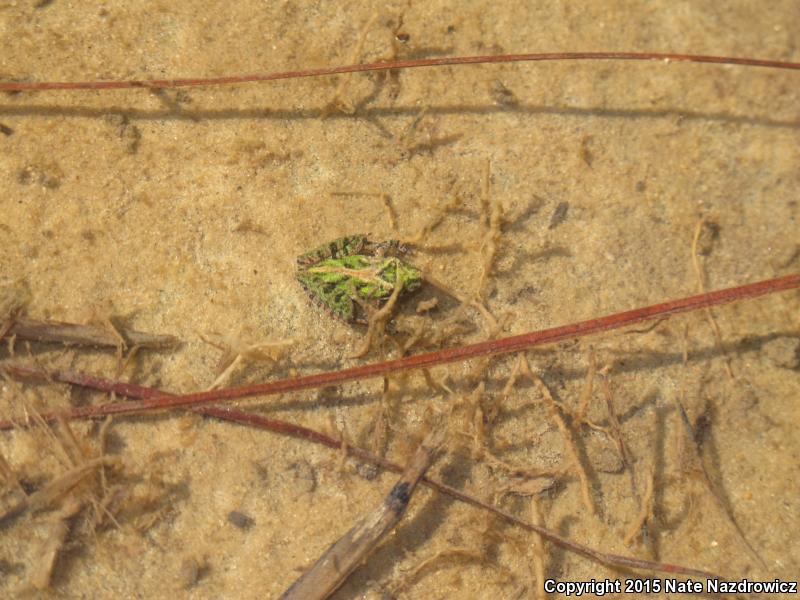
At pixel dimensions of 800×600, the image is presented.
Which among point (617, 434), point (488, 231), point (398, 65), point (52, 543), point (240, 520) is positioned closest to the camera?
point (52, 543)

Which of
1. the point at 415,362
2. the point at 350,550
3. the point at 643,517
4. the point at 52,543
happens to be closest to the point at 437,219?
the point at 415,362

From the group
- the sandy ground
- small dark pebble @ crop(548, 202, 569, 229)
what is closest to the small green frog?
the sandy ground

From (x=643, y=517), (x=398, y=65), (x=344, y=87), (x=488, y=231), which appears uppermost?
(x=398, y=65)

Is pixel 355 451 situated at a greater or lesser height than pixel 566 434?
lesser

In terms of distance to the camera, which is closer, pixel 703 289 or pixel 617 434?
pixel 617 434

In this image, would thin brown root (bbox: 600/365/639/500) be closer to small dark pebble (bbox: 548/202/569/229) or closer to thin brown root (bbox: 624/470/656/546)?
thin brown root (bbox: 624/470/656/546)

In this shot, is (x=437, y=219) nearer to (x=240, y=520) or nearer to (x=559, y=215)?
(x=559, y=215)

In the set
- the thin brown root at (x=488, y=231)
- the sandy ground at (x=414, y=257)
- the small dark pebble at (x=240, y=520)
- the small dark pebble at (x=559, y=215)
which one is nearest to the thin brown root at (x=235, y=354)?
the sandy ground at (x=414, y=257)
